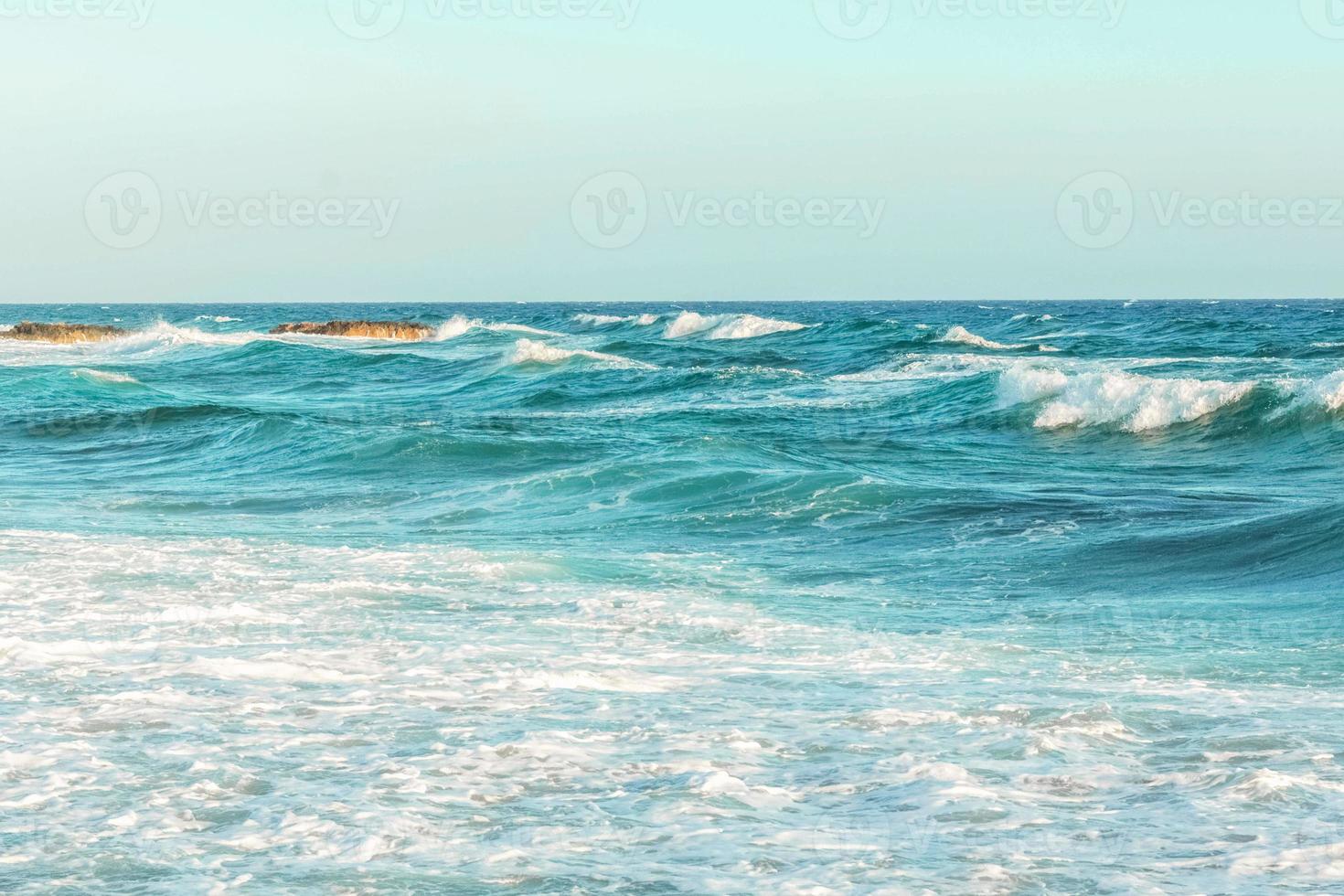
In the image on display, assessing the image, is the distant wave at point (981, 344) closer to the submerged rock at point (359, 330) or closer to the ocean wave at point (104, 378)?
the ocean wave at point (104, 378)

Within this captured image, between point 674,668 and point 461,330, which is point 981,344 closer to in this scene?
point 461,330

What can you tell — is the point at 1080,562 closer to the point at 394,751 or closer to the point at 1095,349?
the point at 394,751

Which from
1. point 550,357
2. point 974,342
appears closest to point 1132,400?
point 550,357

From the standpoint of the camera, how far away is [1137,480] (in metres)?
15.9

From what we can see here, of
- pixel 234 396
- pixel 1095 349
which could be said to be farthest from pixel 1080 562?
pixel 1095 349

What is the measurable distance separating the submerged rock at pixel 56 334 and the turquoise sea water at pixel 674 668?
41.9m

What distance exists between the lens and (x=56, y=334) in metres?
57.8

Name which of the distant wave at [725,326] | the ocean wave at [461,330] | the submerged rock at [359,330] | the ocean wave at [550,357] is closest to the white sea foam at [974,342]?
the ocean wave at [550,357]

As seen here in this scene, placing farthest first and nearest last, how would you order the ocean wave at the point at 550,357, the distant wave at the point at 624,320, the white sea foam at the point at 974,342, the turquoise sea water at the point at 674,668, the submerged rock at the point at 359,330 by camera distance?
the distant wave at the point at 624,320 → the submerged rock at the point at 359,330 → the white sea foam at the point at 974,342 → the ocean wave at the point at 550,357 → the turquoise sea water at the point at 674,668

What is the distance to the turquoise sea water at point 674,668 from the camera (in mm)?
4465

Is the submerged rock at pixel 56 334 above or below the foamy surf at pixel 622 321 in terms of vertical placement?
below

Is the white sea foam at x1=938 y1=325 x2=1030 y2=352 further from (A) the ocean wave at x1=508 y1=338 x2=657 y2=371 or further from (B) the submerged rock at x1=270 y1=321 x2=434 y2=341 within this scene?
(B) the submerged rock at x1=270 y1=321 x2=434 y2=341

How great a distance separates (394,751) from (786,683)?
2.03 metres

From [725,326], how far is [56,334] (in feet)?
90.2
